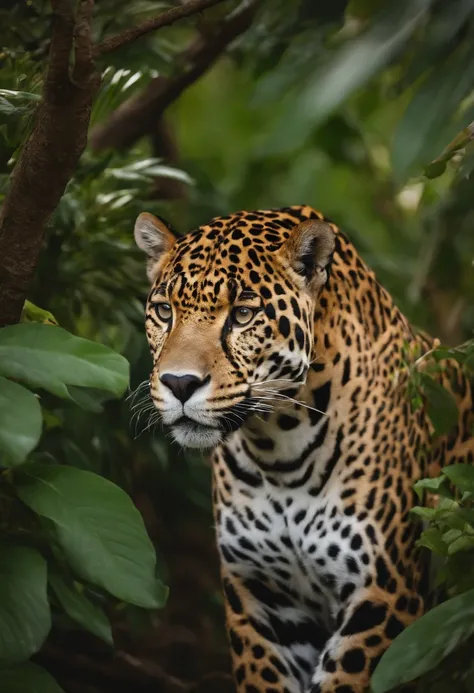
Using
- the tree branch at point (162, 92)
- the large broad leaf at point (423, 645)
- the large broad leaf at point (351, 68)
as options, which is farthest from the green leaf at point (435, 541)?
the tree branch at point (162, 92)

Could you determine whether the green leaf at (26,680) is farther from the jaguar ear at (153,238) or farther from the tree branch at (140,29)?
the tree branch at (140,29)

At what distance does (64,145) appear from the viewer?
4.73 metres

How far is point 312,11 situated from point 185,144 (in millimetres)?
10342

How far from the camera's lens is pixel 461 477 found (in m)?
4.86

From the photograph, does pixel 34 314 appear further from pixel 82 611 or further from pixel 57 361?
pixel 82 611

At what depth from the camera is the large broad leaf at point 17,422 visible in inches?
166

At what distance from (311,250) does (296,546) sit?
3.90 feet

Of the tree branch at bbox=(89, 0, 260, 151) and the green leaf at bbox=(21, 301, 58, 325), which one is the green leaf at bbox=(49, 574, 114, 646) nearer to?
the green leaf at bbox=(21, 301, 58, 325)

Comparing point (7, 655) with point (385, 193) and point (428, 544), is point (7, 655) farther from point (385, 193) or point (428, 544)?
point (385, 193)

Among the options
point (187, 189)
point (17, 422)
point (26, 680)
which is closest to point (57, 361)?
point (17, 422)

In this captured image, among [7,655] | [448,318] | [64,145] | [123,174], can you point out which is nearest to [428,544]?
[7,655]

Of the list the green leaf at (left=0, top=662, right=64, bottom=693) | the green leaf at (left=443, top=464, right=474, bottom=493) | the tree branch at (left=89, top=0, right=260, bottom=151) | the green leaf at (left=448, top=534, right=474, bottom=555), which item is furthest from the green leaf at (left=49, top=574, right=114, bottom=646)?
the tree branch at (left=89, top=0, right=260, bottom=151)

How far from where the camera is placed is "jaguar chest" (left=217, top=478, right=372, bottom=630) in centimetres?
551

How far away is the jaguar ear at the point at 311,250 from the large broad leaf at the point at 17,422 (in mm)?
1346
